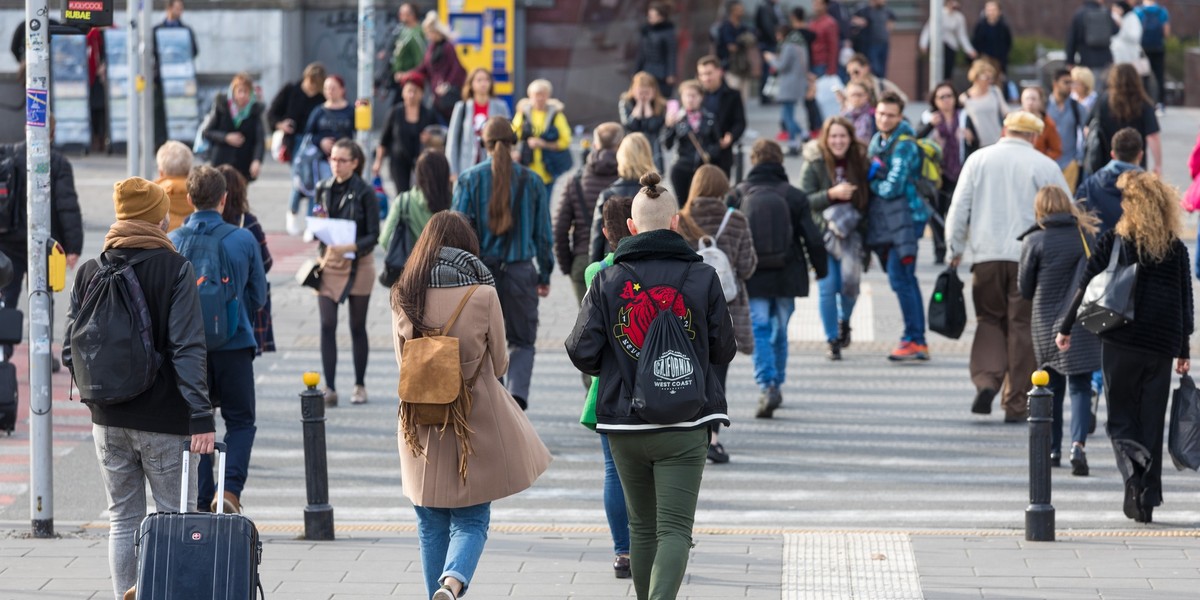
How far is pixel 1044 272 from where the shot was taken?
1025 centimetres

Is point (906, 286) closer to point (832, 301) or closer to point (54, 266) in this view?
point (832, 301)

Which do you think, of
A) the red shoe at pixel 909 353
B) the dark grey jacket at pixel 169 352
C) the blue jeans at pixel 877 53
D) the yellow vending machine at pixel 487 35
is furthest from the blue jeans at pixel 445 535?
the blue jeans at pixel 877 53

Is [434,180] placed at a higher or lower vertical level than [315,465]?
higher

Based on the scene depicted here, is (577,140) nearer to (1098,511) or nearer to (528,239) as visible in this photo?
(528,239)

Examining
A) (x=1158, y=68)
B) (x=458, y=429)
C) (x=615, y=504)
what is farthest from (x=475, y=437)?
(x=1158, y=68)

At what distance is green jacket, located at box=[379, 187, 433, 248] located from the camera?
11.1m

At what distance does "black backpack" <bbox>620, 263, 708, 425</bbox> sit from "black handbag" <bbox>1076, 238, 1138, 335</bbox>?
3161 millimetres

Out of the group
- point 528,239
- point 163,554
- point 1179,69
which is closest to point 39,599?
point 163,554

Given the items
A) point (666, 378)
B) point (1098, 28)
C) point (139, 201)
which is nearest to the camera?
point (666, 378)

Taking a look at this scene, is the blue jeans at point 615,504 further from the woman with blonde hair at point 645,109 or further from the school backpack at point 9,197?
the woman with blonde hair at point 645,109

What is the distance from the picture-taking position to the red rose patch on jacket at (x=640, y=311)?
643cm

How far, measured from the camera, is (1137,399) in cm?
896

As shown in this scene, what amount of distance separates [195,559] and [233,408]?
252 cm

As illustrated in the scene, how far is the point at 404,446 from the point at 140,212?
1313 mm
